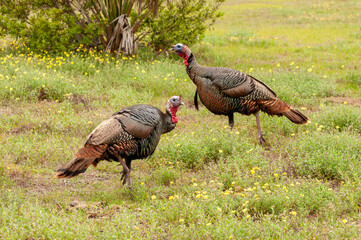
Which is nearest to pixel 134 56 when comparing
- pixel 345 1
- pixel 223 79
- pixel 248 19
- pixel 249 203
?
pixel 223 79

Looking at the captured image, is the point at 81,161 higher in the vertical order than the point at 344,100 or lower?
higher

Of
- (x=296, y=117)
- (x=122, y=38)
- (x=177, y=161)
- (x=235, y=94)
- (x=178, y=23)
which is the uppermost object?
(x=178, y=23)

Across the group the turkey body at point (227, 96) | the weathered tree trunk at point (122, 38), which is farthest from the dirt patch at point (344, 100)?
the weathered tree trunk at point (122, 38)

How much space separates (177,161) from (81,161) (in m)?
1.59

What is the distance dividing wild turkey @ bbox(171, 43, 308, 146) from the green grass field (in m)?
0.40

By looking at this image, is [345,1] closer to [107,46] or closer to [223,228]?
[107,46]

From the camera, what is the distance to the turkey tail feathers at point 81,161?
479 centimetres

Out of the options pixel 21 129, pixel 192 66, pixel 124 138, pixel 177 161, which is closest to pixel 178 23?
pixel 192 66

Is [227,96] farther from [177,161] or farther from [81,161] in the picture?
[81,161]

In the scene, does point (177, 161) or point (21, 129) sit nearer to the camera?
point (177, 161)

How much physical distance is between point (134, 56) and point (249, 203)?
6795 millimetres

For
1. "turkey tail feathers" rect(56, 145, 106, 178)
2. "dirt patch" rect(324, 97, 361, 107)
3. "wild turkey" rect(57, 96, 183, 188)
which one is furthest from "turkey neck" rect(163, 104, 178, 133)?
"dirt patch" rect(324, 97, 361, 107)

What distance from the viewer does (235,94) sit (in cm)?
671

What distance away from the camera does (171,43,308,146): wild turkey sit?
6699 millimetres
